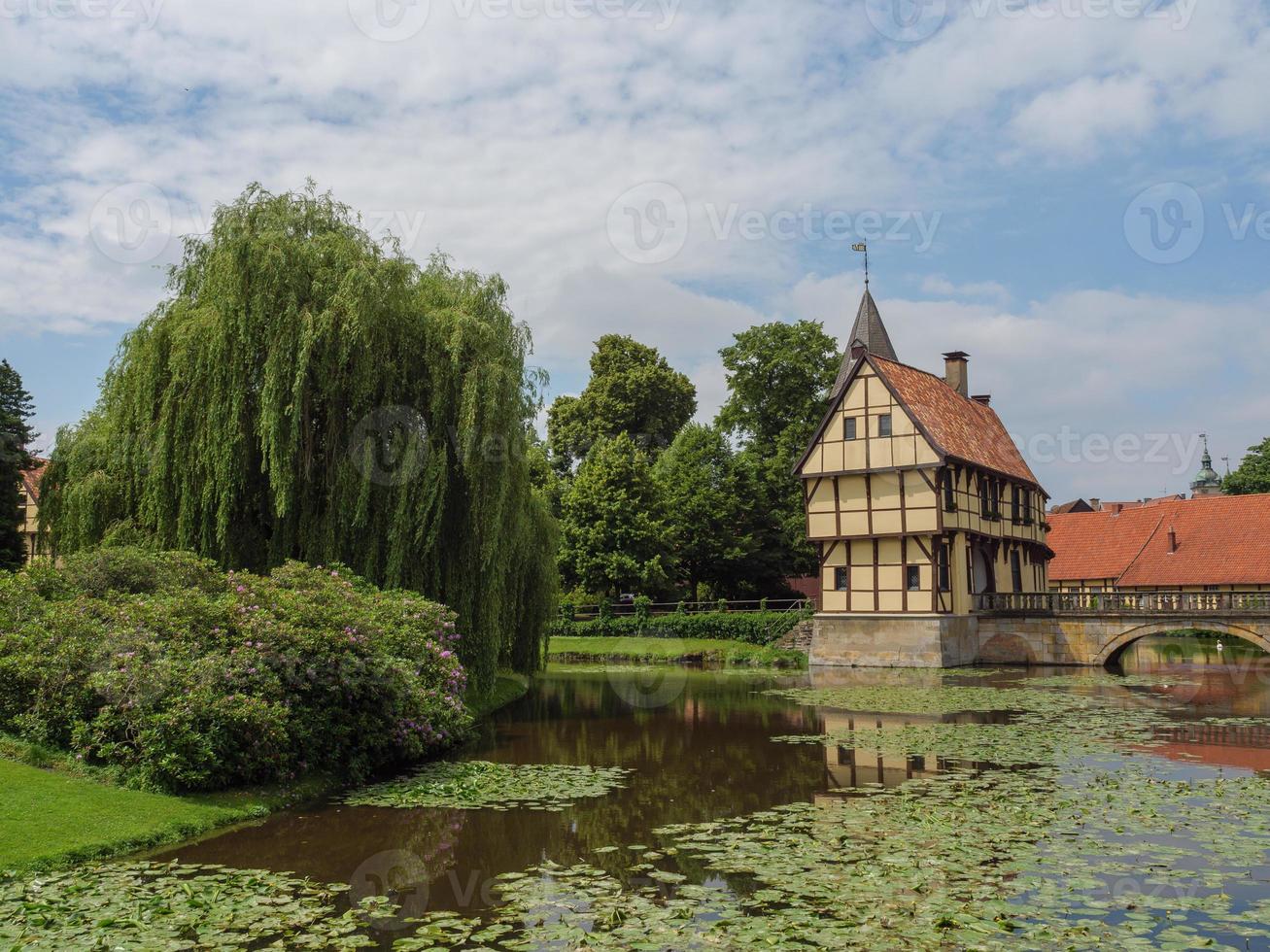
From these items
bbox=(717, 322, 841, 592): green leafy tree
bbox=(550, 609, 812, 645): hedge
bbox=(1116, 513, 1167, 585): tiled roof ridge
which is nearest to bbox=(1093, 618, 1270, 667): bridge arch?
bbox=(550, 609, 812, 645): hedge

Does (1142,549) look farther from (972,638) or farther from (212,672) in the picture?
(212,672)

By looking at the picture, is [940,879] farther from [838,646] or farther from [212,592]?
[838,646]

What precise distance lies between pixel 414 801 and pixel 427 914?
14.0 feet

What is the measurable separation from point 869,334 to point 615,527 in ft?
43.0

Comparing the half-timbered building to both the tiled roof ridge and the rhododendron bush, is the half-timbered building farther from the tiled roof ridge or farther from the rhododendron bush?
the rhododendron bush

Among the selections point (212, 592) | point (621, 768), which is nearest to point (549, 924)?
point (621, 768)

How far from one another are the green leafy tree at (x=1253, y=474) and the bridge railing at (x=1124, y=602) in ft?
103

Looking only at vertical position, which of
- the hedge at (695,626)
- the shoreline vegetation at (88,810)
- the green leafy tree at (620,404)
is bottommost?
the shoreline vegetation at (88,810)

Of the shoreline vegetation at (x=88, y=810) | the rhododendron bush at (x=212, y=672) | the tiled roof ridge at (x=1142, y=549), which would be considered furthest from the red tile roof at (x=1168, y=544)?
the shoreline vegetation at (x=88, y=810)

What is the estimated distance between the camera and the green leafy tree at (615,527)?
1642 inches

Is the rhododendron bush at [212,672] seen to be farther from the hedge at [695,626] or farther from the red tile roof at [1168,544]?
the red tile roof at [1168,544]

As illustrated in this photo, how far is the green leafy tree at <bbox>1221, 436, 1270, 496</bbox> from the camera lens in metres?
58.0

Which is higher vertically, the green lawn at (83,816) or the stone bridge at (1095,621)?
the stone bridge at (1095,621)

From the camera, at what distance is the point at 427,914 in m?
7.63
